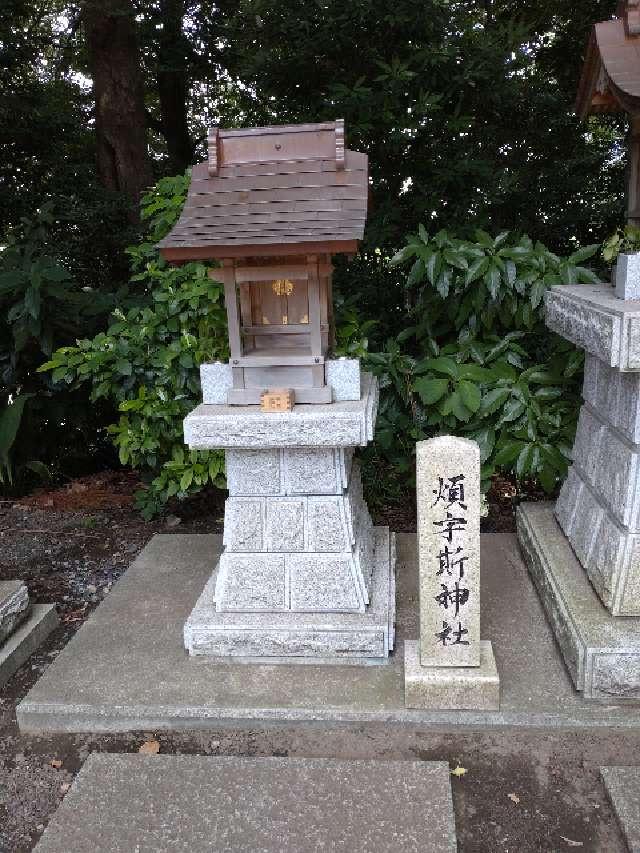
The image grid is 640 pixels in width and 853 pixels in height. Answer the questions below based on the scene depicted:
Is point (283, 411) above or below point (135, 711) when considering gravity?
above

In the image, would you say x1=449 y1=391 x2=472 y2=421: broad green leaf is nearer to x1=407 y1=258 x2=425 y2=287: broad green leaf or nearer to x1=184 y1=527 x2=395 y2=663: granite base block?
x1=407 y1=258 x2=425 y2=287: broad green leaf

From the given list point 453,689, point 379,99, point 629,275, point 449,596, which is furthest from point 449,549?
point 379,99

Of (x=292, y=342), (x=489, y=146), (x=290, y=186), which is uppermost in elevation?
(x=489, y=146)

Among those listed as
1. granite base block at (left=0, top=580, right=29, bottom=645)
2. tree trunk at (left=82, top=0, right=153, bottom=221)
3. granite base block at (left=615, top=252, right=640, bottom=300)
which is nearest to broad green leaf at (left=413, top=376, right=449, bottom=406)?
granite base block at (left=615, top=252, right=640, bottom=300)

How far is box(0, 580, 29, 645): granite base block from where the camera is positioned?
145 inches

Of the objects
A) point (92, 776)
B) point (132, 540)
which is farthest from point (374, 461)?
point (92, 776)

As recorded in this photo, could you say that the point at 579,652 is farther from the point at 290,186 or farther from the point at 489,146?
the point at 489,146

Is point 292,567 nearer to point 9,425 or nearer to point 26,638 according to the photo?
point 26,638

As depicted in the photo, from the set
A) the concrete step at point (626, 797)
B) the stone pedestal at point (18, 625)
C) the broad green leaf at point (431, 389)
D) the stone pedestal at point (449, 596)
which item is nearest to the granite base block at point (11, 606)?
the stone pedestal at point (18, 625)

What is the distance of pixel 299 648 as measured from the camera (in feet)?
11.1

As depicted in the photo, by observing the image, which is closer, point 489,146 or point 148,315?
point 148,315

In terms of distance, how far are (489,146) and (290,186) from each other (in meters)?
3.45

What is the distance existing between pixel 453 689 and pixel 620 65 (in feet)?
9.84

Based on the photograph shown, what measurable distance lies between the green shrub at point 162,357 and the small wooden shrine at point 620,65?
2513mm
